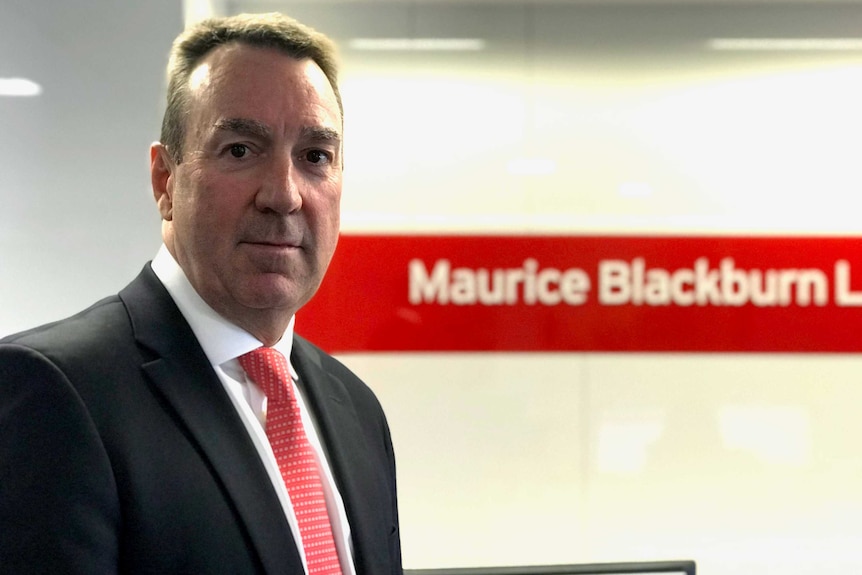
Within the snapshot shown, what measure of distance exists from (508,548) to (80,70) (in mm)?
2637

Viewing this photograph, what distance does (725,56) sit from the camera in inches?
142

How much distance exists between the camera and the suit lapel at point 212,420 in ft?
3.67

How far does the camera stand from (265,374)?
129 centimetres

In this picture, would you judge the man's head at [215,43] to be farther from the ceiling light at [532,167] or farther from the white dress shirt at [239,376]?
the ceiling light at [532,167]

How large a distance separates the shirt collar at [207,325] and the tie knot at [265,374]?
2 centimetres

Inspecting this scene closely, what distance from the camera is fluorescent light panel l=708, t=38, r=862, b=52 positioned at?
3.59 m

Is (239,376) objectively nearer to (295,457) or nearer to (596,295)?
(295,457)

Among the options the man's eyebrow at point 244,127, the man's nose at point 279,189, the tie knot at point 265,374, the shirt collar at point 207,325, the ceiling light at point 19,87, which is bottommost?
the tie knot at point 265,374

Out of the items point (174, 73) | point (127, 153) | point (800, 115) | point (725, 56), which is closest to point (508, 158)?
point (725, 56)

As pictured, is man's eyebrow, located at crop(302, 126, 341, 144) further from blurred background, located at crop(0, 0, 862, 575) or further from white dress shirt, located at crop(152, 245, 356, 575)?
blurred background, located at crop(0, 0, 862, 575)

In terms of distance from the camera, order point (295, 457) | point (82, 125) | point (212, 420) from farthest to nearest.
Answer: point (82, 125)
point (295, 457)
point (212, 420)

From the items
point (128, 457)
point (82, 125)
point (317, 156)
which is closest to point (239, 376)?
point (128, 457)

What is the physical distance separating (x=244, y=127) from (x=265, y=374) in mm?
382

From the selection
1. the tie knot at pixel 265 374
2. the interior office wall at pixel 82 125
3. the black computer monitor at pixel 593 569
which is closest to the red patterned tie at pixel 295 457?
the tie knot at pixel 265 374
